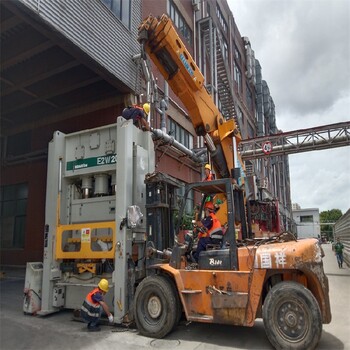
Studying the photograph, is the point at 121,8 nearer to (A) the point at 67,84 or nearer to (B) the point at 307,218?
(A) the point at 67,84

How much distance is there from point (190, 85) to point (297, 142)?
36.5ft

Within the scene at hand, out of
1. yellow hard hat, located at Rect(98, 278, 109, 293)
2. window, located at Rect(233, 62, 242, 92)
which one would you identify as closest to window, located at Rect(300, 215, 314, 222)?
window, located at Rect(233, 62, 242, 92)

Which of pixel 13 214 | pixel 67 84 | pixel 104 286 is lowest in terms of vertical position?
pixel 104 286

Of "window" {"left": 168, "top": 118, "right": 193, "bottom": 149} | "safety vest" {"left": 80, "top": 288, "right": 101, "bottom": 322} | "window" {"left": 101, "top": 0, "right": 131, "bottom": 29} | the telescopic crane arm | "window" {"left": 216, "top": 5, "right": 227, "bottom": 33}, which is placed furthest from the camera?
"window" {"left": 216, "top": 5, "right": 227, "bottom": 33}

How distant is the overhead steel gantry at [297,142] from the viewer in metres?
17.1

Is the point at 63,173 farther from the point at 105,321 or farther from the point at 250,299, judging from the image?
the point at 250,299

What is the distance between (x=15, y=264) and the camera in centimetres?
1534

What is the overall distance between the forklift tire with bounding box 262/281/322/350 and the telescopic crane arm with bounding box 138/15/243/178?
410 cm

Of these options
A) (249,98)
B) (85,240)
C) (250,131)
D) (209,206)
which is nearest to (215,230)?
(209,206)

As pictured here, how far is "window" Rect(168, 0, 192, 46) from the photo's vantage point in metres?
17.9

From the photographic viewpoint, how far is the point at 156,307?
6211 mm

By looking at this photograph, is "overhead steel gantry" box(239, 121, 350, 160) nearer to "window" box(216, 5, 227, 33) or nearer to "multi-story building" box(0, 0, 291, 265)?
"multi-story building" box(0, 0, 291, 265)

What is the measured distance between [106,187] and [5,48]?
630cm

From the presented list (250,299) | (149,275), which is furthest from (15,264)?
(250,299)
